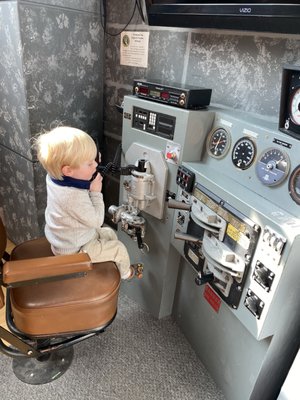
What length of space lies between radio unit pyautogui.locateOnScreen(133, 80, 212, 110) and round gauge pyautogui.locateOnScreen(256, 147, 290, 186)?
1.17ft

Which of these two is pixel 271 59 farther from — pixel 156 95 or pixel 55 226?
pixel 55 226

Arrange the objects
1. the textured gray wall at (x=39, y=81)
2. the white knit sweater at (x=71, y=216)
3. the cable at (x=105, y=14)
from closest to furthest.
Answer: the white knit sweater at (x=71, y=216), the textured gray wall at (x=39, y=81), the cable at (x=105, y=14)

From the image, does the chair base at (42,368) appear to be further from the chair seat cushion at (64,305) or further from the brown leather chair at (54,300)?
the chair seat cushion at (64,305)

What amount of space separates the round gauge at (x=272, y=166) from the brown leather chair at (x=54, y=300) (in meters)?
0.65

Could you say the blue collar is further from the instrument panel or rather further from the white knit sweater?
the instrument panel

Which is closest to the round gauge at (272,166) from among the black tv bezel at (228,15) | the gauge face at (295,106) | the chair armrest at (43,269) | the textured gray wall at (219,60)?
the gauge face at (295,106)

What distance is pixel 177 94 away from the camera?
47.0 inches

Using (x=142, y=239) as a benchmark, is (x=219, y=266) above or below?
above

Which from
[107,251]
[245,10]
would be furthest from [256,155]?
[107,251]

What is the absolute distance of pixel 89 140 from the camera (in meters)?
1.16

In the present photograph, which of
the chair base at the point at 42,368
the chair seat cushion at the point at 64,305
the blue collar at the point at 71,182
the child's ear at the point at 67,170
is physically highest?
the child's ear at the point at 67,170

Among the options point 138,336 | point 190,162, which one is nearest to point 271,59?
point 190,162

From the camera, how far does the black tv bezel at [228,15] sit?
0.98m

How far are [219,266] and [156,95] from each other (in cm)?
75
